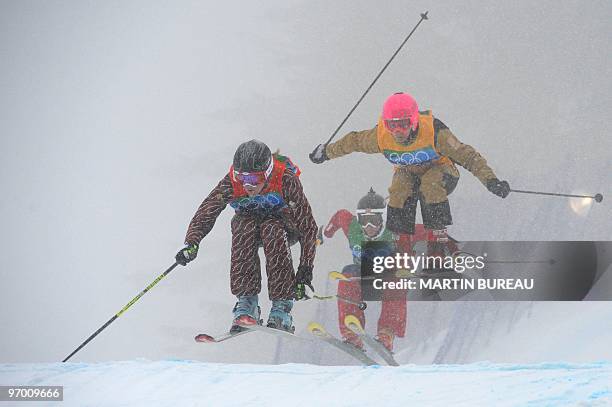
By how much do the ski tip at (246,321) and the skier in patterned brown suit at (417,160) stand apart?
139 centimetres

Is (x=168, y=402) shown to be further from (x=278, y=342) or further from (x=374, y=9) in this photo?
(x=374, y=9)

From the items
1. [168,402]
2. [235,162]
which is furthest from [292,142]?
[168,402]

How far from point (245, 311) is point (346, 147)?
4.89ft

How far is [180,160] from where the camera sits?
36.5ft

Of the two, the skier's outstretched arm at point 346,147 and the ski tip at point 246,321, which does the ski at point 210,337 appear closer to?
the ski tip at point 246,321

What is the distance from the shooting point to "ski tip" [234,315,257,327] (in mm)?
4929

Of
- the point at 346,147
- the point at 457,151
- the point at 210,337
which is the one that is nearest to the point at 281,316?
the point at 210,337

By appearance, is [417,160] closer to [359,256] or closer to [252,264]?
[359,256]

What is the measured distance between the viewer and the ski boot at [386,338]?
580 cm

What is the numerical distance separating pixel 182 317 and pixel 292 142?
3331mm

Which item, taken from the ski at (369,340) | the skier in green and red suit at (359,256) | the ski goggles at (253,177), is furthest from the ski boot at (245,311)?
the ski at (369,340)

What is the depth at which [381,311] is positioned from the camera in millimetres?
5895

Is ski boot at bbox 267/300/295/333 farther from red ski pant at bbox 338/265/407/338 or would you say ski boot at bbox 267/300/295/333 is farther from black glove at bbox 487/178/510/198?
black glove at bbox 487/178/510/198

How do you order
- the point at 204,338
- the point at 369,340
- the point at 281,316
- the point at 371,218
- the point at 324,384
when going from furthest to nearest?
1. the point at 371,218
2. the point at 369,340
3. the point at 281,316
4. the point at 204,338
5. the point at 324,384
